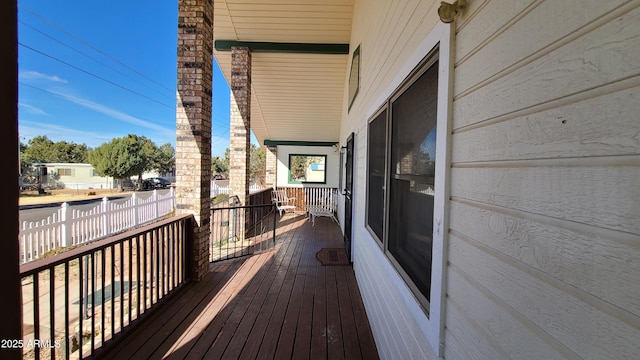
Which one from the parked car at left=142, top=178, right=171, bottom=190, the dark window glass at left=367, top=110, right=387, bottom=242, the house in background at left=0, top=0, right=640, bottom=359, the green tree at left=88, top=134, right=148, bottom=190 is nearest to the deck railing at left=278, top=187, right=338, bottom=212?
the dark window glass at left=367, top=110, right=387, bottom=242

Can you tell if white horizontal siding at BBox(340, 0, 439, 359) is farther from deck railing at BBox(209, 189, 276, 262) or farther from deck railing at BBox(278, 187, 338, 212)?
deck railing at BBox(278, 187, 338, 212)

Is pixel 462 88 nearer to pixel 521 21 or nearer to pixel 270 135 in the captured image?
pixel 521 21

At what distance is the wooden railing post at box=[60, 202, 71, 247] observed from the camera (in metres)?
5.41

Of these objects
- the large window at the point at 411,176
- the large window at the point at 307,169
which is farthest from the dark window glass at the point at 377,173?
the large window at the point at 307,169

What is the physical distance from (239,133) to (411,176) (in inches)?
181

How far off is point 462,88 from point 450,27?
269 millimetres

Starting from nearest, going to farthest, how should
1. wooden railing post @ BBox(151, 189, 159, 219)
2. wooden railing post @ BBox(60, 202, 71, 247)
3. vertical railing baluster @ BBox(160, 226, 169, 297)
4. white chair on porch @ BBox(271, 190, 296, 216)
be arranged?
vertical railing baluster @ BBox(160, 226, 169, 297) → wooden railing post @ BBox(60, 202, 71, 247) → wooden railing post @ BBox(151, 189, 159, 219) → white chair on porch @ BBox(271, 190, 296, 216)

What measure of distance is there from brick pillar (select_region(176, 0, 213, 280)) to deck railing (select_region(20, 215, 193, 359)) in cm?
16

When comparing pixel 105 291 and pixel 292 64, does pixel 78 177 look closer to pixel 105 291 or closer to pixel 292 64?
pixel 292 64

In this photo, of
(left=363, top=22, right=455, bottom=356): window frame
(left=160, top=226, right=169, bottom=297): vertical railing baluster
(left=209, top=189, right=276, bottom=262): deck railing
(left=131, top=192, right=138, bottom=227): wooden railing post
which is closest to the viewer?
(left=363, top=22, right=455, bottom=356): window frame

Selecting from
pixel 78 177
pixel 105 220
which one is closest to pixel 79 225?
pixel 105 220

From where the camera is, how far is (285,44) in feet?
18.6

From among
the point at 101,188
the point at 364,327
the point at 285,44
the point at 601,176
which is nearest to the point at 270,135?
the point at 285,44

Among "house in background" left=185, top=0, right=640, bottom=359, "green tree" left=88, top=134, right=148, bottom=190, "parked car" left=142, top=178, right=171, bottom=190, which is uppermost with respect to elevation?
"green tree" left=88, top=134, right=148, bottom=190
